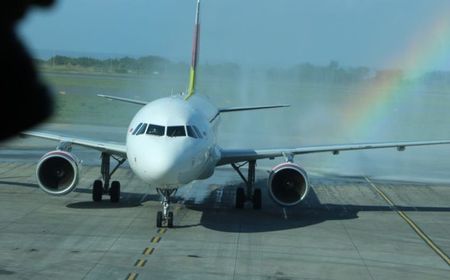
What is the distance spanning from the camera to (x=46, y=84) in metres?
6.15

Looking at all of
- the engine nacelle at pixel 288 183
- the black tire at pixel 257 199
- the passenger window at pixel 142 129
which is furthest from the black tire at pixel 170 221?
the black tire at pixel 257 199

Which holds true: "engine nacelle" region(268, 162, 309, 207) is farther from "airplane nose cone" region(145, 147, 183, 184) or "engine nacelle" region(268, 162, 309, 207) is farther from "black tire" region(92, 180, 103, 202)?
"black tire" region(92, 180, 103, 202)

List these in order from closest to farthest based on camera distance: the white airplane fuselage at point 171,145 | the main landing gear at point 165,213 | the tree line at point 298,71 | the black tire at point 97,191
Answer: the white airplane fuselage at point 171,145 → the main landing gear at point 165,213 → the black tire at point 97,191 → the tree line at point 298,71

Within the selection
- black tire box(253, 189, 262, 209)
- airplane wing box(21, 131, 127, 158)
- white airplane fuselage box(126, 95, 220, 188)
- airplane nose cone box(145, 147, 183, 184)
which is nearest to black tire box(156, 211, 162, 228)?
white airplane fuselage box(126, 95, 220, 188)

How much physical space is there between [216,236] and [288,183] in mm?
4050

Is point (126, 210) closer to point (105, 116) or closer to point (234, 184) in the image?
point (234, 184)

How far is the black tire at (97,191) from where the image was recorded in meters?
21.6

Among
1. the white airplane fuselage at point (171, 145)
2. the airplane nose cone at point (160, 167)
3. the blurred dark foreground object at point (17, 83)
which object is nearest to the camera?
the blurred dark foreground object at point (17, 83)

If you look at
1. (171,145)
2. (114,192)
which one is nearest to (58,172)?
(114,192)

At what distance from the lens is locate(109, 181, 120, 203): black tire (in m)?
21.7

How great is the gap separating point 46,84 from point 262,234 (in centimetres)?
1225

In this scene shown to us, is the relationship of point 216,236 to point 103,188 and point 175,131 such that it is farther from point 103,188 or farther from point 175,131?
point 103,188

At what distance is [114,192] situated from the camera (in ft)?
71.5

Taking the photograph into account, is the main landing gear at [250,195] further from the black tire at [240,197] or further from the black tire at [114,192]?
the black tire at [114,192]
